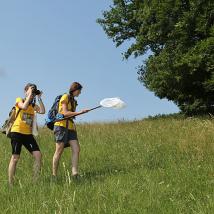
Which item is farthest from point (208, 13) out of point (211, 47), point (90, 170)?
point (90, 170)

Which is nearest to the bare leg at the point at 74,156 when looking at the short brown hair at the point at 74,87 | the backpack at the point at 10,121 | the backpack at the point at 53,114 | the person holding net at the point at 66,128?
the person holding net at the point at 66,128

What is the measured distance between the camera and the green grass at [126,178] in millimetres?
5848

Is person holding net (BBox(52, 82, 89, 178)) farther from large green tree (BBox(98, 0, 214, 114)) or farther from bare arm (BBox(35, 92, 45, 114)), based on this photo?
large green tree (BBox(98, 0, 214, 114))

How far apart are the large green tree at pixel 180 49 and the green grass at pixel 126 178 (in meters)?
8.14

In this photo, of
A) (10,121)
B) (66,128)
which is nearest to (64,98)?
(66,128)

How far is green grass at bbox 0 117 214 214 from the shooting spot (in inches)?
230

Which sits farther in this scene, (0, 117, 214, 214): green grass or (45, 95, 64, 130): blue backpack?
(45, 95, 64, 130): blue backpack

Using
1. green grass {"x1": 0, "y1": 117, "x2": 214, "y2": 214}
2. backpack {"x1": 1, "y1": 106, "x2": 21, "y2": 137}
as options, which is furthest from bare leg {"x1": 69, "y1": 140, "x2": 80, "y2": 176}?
backpack {"x1": 1, "y1": 106, "x2": 21, "y2": 137}

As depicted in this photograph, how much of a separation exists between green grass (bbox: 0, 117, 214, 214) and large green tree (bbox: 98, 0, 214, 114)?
8136 mm

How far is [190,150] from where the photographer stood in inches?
418

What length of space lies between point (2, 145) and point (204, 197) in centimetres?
912

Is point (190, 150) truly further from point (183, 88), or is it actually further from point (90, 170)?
point (183, 88)

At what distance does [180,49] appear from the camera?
77.2ft

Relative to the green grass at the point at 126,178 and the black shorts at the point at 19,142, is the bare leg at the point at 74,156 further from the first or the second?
the black shorts at the point at 19,142
